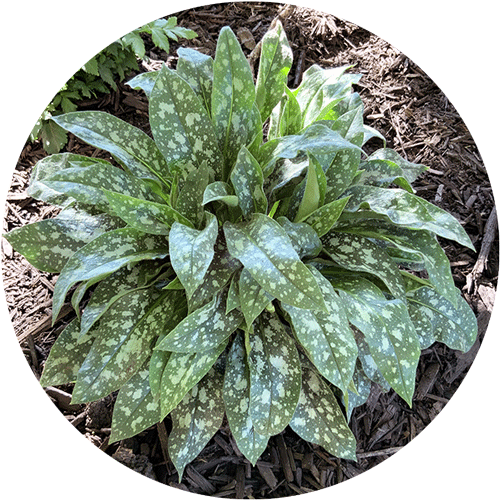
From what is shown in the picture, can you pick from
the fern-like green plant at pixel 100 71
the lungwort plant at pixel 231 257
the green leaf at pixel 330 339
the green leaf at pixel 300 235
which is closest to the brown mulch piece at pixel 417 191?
the fern-like green plant at pixel 100 71

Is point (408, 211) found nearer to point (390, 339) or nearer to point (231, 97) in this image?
point (390, 339)

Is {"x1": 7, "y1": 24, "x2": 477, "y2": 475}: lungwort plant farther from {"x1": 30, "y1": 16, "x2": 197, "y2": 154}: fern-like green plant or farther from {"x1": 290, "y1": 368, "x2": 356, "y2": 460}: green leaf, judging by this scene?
{"x1": 30, "y1": 16, "x2": 197, "y2": 154}: fern-like green plant

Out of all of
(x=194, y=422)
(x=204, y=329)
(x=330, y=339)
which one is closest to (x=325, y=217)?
(x=330, y=339)

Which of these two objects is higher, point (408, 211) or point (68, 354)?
Answer: point (408, 211)

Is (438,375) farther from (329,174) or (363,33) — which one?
(363,33)

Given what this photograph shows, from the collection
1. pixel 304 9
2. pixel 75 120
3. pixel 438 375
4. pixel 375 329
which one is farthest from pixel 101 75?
pixel 438 375

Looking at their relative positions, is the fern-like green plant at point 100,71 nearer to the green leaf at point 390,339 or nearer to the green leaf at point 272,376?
the green leaf at point 272,376
